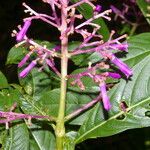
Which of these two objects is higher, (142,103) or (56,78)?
(56,78)

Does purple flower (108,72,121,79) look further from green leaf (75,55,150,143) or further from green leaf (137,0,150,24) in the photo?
green leaf (137,0,150,24)

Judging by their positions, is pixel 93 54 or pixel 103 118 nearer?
pixel 103 118

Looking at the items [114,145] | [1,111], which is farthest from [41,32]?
[1,111]

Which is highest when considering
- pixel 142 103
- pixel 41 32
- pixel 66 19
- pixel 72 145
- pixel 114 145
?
pixel 41 32

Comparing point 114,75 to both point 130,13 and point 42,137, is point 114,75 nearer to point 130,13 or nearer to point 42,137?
point 42,137

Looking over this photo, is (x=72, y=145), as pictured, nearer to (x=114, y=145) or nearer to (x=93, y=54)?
(x=93, y=54)

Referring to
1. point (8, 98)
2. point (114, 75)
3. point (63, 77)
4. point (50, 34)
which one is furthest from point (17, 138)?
point (50, 34)
